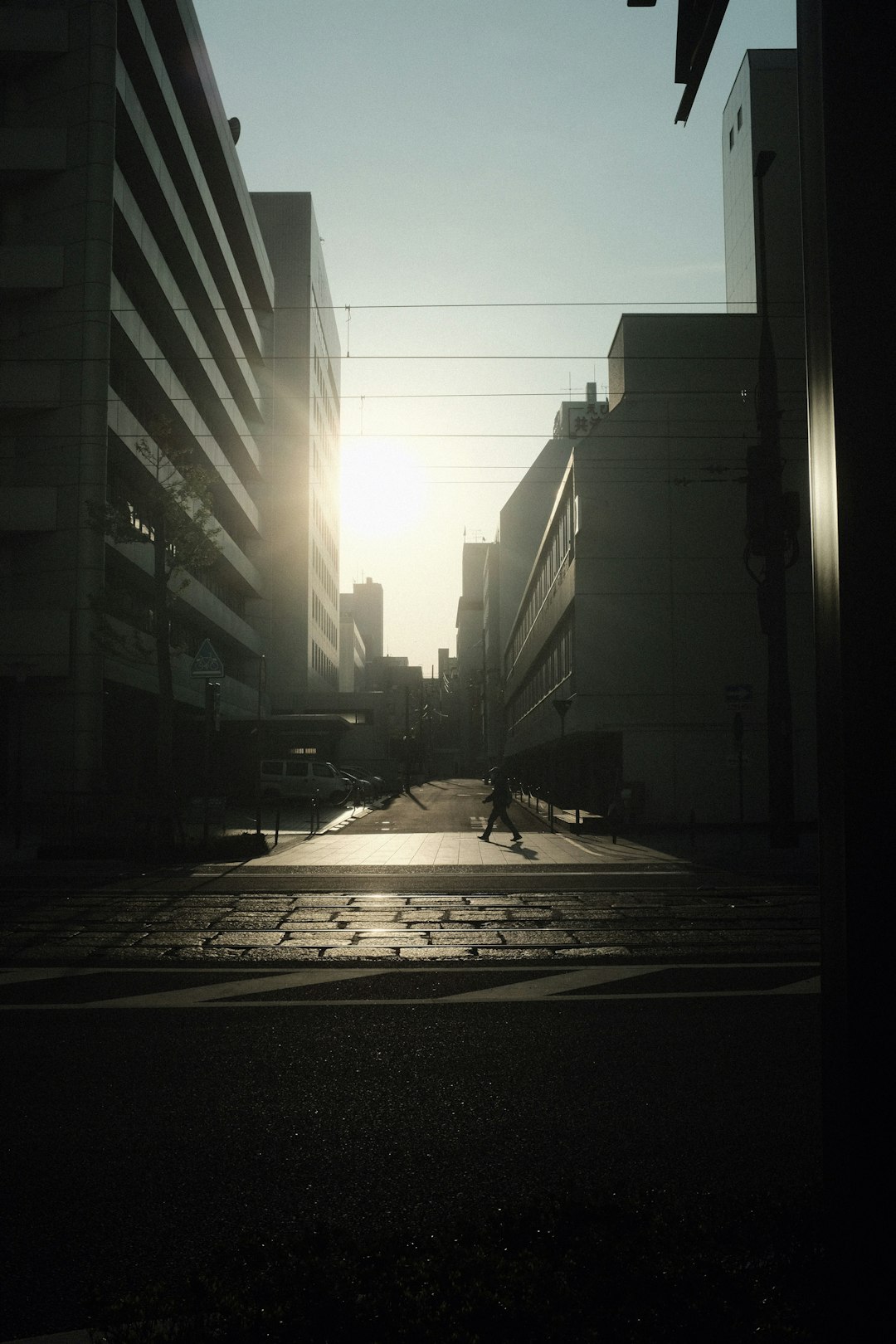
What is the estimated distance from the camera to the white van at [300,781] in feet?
141

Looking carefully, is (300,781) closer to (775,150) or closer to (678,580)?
(678,580)

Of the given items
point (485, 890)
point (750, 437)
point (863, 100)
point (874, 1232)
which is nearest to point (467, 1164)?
point (874, 1232)

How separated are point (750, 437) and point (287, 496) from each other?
1726 inches

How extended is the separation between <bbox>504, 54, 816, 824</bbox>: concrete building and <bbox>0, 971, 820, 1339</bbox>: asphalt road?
24.3 m

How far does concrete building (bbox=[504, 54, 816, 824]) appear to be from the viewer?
100 feet

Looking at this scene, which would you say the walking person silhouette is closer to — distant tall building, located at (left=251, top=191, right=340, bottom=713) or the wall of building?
the wall of building

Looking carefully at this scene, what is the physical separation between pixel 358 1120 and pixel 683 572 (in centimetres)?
2844

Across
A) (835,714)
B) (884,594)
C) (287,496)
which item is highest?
(287,496)

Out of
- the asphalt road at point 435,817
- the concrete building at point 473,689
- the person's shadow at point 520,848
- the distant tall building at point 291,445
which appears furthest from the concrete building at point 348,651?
the person's shadow at point 520,848

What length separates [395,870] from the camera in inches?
650

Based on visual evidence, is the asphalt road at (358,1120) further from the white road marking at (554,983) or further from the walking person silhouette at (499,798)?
the walking person silhouette at (499,798)

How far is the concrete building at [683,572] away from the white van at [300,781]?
1375 cm

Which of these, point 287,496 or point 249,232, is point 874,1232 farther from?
point 287,496

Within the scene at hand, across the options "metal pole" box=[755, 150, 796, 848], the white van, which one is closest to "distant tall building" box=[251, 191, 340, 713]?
the white van
